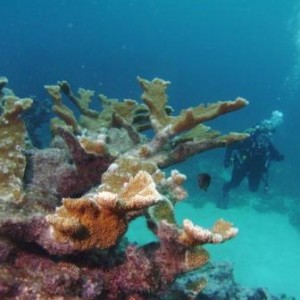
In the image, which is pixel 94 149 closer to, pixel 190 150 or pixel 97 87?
pixel 190 150

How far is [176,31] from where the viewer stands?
109500 mm

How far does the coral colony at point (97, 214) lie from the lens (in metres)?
2.55

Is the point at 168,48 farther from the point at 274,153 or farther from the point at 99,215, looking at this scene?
the point at 99,215

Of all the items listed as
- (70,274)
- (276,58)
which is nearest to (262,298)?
(70,274)

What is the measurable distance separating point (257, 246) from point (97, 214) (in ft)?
41.4

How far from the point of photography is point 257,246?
14.1 m

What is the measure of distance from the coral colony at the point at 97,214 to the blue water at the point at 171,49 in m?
29.2

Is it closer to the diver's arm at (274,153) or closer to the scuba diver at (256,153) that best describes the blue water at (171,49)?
the scuba diver at (256,153)

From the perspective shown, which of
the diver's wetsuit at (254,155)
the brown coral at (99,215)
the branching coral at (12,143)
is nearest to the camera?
the brown coral at (99,215)

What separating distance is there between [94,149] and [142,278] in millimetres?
1156

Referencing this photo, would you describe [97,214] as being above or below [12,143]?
below

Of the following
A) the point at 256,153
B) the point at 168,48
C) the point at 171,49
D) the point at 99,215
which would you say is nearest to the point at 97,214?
the point at 99,215

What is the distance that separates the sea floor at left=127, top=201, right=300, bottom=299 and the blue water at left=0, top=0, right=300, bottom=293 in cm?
1559

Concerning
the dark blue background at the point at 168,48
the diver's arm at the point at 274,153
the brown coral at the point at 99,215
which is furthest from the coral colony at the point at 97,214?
the dark blue background at the point at 168,48
